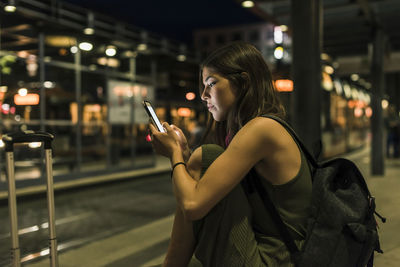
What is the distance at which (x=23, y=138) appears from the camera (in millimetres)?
2213

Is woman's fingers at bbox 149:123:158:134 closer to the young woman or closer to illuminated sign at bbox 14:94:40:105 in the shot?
the young woman

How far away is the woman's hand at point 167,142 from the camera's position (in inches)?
67.7

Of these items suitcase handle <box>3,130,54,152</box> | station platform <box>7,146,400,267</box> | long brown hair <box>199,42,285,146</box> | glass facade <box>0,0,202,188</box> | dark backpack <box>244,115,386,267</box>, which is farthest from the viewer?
glass facade <box>0,0,202,188</box>

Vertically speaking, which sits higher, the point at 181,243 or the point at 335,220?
the point at 335,220

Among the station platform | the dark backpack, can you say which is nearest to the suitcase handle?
the dark backpack

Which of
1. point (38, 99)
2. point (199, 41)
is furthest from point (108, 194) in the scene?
point (199, 41)

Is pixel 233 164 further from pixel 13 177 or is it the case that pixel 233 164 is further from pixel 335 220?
pixel 13 177

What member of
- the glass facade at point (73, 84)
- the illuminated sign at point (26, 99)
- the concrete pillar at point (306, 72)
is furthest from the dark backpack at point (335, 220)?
the illuminated sign at point (26, 99)

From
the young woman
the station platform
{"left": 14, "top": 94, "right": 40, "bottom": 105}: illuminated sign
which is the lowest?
the station platform

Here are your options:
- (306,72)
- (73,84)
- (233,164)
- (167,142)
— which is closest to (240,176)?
(233,164)

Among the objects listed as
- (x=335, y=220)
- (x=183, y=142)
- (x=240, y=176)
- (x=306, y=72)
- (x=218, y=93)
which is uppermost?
(x=306, y=72)

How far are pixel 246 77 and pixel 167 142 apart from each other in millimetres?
450

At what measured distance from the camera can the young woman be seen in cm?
154

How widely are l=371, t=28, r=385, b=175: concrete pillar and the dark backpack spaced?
865 cm
